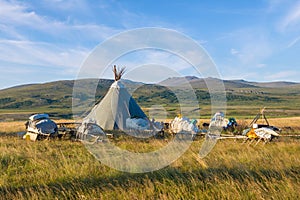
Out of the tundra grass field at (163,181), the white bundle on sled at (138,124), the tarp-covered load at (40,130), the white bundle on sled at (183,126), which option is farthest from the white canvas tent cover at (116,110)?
the tundra grass field at (163,181)

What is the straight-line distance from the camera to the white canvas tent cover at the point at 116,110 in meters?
17.5

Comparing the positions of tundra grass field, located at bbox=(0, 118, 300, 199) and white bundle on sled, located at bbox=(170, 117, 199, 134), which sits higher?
tundra grass field, located at bbox=(0, 118, 300, 199)

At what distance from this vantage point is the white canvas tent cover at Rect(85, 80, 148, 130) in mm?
17500

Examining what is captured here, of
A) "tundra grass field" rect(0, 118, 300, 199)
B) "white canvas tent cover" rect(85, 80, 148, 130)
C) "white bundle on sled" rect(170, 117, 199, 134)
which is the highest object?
"white canvas tent cover" rect(85, 80, 148, 130)

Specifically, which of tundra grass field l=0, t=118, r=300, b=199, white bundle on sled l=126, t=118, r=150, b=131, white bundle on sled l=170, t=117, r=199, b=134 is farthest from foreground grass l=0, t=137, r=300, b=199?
white bundle on sled l=126, t=118, r=150, b=131

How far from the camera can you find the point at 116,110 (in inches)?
709

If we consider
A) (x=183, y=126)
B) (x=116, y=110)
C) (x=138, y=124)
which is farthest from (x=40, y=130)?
(x=183, y=126)

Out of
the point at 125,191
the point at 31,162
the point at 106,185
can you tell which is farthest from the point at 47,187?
the point at 31,162

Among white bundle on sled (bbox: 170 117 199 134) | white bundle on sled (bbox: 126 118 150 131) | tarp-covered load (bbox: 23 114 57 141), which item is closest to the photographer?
tarp-covered load (bbox: 23 114 57 141)

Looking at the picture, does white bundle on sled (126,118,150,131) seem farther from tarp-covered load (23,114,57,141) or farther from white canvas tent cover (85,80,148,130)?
tarp-covered load (23,114,57,141)

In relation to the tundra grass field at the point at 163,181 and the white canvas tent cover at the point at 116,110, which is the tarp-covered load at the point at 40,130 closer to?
the white canvas tent cover at the point at 116,110

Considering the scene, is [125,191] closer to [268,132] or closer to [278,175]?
[278,175]

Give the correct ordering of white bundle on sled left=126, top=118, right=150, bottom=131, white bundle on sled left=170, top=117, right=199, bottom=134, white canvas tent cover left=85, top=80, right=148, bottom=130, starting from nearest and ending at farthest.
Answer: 1. white bundle on sled left=170, top=117, right=199, bottom=134
2. white bundle on sled left=126, top=118, right=150, bottom=131
3. white canvas tent cover left=85, top=80, right=148, bottom=130

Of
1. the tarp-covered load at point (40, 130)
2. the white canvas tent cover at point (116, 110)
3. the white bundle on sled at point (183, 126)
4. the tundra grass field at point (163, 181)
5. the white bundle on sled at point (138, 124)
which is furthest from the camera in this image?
the white canvas tent cover at point (116, 110)
